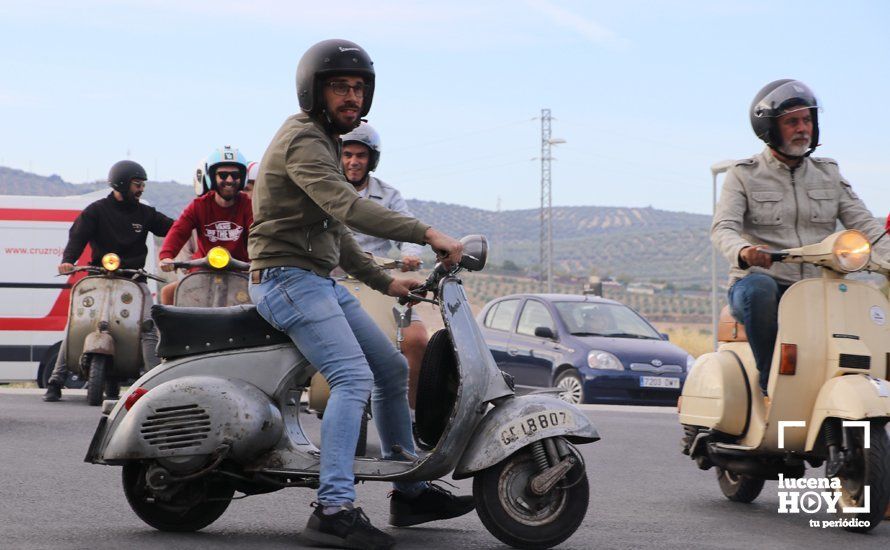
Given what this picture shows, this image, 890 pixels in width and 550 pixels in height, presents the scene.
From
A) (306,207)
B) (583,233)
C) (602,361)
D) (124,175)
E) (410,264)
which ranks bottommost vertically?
(602,361)

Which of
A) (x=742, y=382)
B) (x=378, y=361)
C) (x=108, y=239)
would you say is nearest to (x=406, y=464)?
(x=378, y=361)

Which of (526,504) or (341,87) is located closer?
(526,504)

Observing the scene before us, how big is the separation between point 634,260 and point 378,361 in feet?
470

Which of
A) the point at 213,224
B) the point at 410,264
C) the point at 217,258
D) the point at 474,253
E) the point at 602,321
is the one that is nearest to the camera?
the point at 474,253

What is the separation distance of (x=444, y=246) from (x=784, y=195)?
8.73 ft

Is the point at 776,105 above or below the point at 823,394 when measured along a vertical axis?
above

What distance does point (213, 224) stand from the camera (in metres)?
10.7

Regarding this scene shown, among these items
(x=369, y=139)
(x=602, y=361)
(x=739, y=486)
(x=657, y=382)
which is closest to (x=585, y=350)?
(x=602, y=361)

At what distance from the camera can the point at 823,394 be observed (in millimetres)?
6973

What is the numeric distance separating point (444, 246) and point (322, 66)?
3.24 ft

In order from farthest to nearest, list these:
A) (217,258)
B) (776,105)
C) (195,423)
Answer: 1. (217,258)
2. (776,105)
3. (195,423)

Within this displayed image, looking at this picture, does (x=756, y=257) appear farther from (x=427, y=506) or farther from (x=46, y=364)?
(x=46, y=364)

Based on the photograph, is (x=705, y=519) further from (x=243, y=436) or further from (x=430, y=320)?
(x=430, y=320)

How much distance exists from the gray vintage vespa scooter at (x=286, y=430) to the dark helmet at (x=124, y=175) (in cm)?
734
